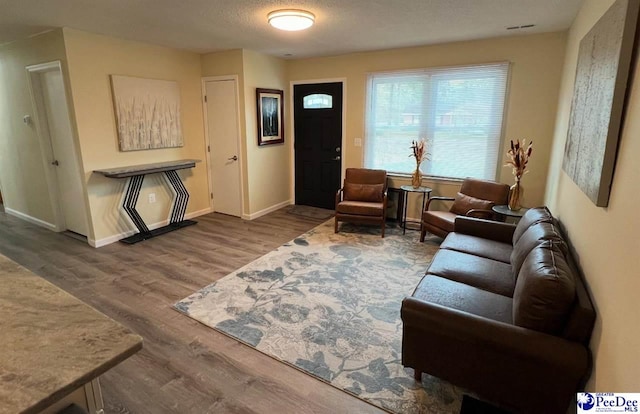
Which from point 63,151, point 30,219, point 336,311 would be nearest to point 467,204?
point 336,311

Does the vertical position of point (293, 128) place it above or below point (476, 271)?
above

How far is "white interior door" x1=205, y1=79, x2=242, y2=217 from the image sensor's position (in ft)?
16.4

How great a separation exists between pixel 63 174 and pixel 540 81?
596 cm

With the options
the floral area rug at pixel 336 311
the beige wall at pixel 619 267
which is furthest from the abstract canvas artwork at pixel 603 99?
the floral area rug at pixel 336 311

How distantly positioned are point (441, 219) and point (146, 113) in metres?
3.96

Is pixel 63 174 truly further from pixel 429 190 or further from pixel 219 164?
pixel 429 190

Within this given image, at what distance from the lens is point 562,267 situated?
1704mm

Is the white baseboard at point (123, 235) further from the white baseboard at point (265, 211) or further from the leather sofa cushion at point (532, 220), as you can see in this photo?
the leather sofa cushion at point (532, 220)

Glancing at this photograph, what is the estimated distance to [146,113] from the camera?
4.41m

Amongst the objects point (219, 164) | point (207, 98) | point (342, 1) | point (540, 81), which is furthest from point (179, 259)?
point (540, 81)

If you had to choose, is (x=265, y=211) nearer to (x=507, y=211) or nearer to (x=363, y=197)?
(x=363, y=197)

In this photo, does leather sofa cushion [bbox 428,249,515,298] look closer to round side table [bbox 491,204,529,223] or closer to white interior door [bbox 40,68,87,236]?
round side table [bbox 491,204,529,223]

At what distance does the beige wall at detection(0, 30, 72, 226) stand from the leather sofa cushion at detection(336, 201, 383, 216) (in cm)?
372

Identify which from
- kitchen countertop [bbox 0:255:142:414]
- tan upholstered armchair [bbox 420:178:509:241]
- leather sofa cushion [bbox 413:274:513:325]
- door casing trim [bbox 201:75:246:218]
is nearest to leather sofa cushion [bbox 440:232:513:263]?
leather sofa cushion [bbox 413:274:513:325]
